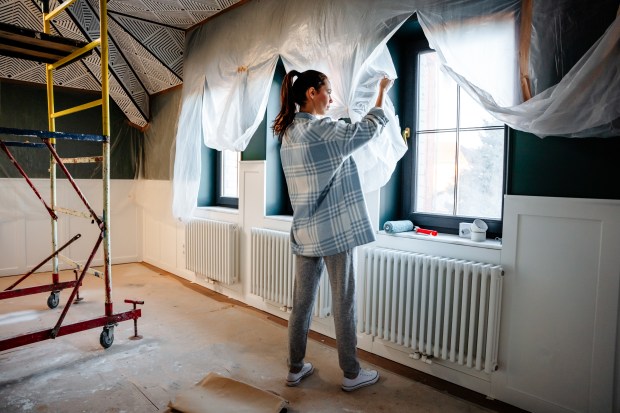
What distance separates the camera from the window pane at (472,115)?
7.04 feet

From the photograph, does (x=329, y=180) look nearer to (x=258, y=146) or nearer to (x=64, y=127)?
(x=258, y=146)

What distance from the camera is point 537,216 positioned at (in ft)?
5.76

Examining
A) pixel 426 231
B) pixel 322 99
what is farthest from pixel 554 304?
pixel 322 99

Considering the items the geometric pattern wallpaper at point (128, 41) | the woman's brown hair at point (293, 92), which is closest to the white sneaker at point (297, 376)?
the woman's brown hair at point (293, 92)

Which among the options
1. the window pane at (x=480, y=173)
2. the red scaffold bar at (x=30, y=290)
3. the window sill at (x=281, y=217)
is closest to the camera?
the window pane at (x=480, y=173)

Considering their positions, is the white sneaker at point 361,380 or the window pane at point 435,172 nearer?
the white sneaker at point 361,380

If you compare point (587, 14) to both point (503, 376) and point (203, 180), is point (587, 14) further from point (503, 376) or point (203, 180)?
point (203, 180)

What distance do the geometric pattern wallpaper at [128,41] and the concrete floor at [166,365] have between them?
7.32 feet

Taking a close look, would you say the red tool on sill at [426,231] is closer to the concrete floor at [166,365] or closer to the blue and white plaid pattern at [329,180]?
the blue and white plaid pattern at [329,180]

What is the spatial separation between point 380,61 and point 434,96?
1.57ft

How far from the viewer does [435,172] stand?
93.5 inches

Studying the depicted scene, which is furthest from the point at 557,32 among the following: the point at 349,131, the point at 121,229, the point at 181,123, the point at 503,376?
the point at 121,229

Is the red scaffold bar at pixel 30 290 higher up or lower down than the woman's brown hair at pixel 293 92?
lower down

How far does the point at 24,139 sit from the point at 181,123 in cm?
186
